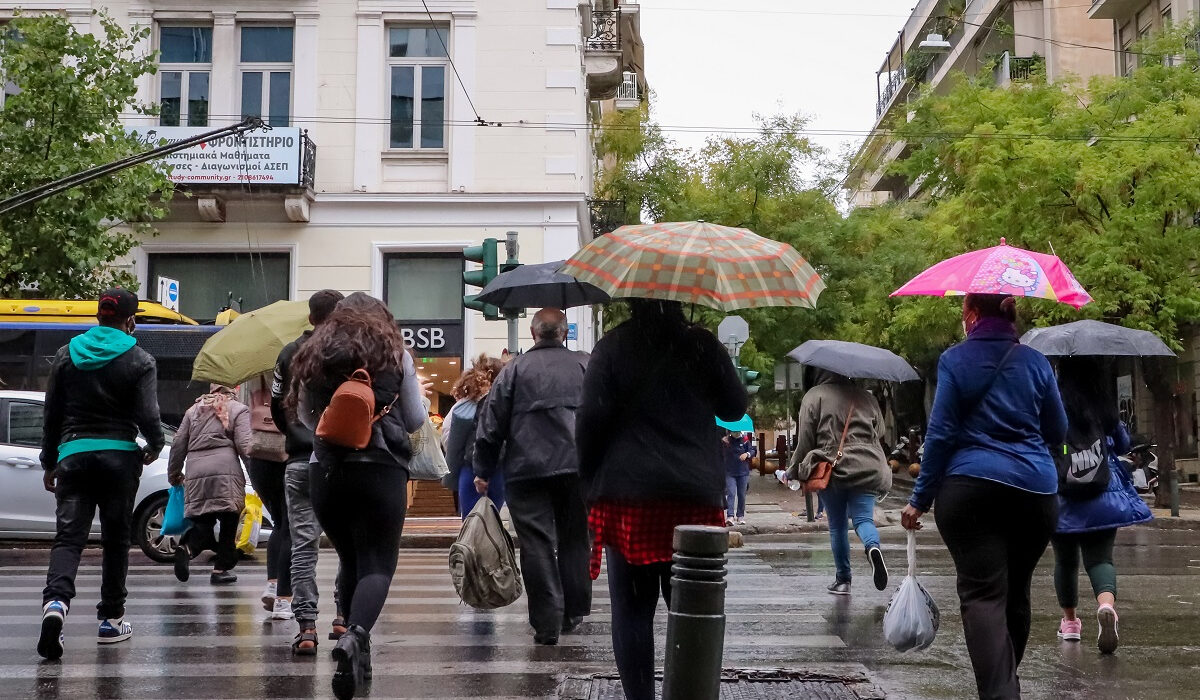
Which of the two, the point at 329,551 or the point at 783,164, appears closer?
the point at 329,551

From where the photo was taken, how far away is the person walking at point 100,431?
7434 millimetres

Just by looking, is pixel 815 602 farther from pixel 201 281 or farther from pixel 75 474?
pixel 201 281

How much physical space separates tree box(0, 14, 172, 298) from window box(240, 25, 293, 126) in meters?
3.86

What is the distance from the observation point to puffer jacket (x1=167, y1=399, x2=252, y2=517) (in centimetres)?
1100

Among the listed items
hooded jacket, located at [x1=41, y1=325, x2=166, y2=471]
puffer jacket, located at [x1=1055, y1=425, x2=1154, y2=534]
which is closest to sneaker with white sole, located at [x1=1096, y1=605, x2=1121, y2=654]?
puffer jacket, located at [x1=1055, y1=425, x2=1154, y2=534]

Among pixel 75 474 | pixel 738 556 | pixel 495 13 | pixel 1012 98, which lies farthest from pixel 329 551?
pixel 1012 98

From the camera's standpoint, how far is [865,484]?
33.2 ft

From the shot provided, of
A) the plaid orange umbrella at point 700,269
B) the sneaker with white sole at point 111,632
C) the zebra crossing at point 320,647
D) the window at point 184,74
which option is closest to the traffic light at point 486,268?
the zebra crossing at point 320,647

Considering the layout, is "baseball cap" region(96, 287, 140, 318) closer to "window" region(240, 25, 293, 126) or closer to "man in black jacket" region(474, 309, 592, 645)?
"man in black jacket" region(474, 309, 592, 645)

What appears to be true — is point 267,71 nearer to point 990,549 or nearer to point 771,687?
point 771,687

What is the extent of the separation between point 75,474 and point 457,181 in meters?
17.4

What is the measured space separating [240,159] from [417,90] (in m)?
3.40

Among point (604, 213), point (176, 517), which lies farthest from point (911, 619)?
point (604, 213)

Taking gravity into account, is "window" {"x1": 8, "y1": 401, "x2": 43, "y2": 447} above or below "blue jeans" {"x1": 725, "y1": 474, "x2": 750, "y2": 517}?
above
